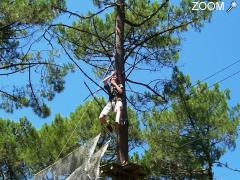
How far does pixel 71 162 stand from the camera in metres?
7.50

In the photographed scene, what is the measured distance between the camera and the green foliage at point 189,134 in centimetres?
1128

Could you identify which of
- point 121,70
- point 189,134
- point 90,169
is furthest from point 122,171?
point 189,134

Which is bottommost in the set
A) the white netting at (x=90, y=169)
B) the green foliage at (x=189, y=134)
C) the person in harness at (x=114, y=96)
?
the white netting at (x=90, y=169)

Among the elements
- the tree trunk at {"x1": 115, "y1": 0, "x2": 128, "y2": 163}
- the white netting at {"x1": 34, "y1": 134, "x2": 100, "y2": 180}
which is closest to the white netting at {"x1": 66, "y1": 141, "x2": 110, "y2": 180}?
the white netting at {"x1": 34, "y1": 134, "x2": 100, "y2": 180}

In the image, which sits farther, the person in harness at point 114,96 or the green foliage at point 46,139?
the green foliage at point 46,139

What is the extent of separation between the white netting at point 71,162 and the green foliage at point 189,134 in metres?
3.59

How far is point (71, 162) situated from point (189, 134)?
445cm

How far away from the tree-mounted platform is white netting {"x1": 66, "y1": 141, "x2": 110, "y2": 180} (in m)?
0.23

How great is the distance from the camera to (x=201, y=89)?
489 inches

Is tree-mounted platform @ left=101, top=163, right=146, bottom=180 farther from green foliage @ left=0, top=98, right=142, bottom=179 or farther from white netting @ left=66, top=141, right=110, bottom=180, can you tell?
green foliage @ left=0, top=98, right=142, bottom=179

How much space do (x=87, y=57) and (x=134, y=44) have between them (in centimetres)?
107

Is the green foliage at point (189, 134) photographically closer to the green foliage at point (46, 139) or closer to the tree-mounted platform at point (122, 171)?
the green foliage at point (46, 139)

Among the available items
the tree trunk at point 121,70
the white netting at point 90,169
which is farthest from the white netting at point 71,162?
the tree trunk at point 121,70

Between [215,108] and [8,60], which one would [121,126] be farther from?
[215,108]
